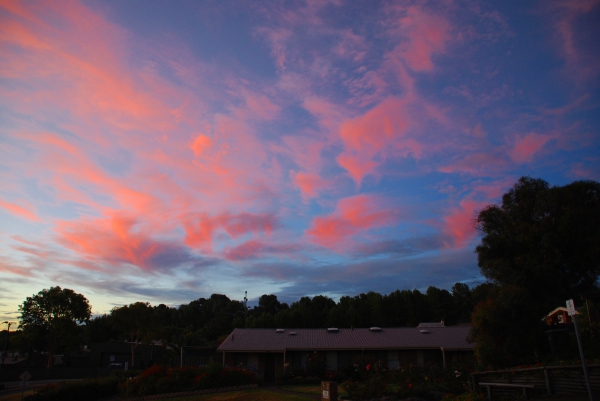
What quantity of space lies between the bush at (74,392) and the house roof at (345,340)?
326 inches

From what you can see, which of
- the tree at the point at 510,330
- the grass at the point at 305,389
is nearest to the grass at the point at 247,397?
the grass at the point at 305,389

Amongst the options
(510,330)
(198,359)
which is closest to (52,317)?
(198,359)

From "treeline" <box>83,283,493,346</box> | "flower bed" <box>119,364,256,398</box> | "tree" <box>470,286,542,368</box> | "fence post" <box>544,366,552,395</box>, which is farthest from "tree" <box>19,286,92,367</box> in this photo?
"fence post" <box>544,366,552,395</box>

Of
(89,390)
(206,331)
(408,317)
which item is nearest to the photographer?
(89,390)

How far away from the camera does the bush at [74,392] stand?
82.4 feet

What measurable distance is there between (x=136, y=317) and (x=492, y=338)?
122 ft

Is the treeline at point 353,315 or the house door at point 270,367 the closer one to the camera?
the house door at point 270,367

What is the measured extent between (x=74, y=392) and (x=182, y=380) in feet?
25.2

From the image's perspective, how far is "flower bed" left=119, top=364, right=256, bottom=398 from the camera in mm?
23125

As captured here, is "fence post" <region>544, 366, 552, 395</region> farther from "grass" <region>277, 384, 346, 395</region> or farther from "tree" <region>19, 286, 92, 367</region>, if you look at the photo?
"tree" <region>19, 286, 92, 367</region>

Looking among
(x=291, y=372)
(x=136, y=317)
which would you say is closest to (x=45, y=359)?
(x=136, y=317)

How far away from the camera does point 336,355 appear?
32.5 meters

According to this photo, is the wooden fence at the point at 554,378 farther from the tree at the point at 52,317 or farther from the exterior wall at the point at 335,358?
the tree at the point at 52,317

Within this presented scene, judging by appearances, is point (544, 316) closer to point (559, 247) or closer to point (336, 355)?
point (559, 247)
